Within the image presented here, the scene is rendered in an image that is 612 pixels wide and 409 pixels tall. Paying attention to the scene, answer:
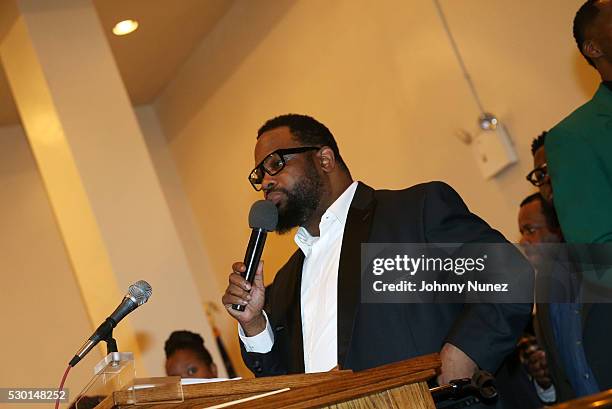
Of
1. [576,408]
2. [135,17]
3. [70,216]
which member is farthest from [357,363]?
[135,17]

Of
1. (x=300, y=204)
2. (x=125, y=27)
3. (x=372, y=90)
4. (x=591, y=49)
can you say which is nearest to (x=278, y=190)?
(x=300, y=204)

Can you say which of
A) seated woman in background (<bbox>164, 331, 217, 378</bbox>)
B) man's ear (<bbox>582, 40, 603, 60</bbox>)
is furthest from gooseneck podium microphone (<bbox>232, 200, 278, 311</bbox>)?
seated woman in background (<bbox>164, 331, 217, 378</bbox>)

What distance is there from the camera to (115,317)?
2.38m

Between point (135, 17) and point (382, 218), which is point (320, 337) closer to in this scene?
point (382, 218)

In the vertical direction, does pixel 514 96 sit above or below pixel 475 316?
above

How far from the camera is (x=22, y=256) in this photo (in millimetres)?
7141

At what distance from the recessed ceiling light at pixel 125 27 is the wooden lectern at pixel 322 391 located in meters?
4.83

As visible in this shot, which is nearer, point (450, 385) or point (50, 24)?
point (450, 385)

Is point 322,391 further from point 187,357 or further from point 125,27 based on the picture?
point 125,27

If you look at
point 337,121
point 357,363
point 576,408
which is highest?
point 337,121

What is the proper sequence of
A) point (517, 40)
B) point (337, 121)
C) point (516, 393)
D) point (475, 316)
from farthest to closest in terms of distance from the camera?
1. point (337, 121)
2. point (517, 40)
3. point (516, 393)
4. point (475, 316)

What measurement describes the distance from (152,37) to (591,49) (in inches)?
161

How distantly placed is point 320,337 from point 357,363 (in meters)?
0.18

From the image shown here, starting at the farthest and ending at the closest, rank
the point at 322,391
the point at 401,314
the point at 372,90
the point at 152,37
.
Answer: the point at 152,37 < the point at 372,90 < the point at 401,314 < the point at 322,391
